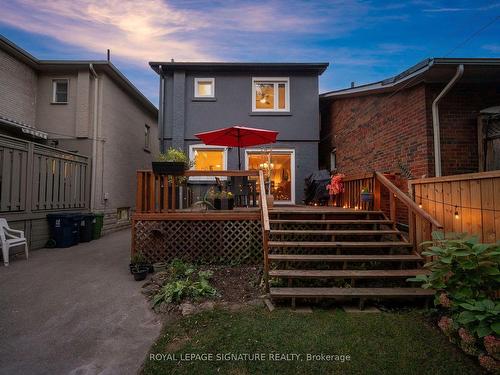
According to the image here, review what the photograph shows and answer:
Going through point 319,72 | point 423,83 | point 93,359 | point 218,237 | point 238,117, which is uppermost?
point 319,72

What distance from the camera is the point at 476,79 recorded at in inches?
204

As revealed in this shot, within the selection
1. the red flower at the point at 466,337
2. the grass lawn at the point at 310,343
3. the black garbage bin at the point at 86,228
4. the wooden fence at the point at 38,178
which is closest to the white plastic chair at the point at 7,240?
the wooden fence at the point at 38,178

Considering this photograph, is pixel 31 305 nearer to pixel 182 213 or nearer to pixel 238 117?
pixel 182 213

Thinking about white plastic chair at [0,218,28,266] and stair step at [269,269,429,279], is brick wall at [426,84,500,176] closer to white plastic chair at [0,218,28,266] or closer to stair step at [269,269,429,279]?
stair step at [269,269,429,279]

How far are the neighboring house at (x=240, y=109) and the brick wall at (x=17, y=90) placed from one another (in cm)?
483


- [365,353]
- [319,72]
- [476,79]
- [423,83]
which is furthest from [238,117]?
[365,353]

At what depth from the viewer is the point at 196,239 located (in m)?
5.37

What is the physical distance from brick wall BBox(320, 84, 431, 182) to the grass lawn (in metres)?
3.78

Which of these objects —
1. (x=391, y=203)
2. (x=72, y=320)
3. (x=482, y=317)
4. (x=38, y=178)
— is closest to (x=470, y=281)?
(x=482, y=317)

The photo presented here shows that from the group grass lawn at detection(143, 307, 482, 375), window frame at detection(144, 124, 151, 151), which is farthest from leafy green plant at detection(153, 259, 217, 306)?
window frame at detection(144, 124, 151, 151)

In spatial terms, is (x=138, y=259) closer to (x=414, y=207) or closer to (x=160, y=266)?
(x=160, y=266)

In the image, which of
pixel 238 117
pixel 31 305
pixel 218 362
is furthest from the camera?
pixel 238 117

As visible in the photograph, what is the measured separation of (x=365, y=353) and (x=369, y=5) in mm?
10159

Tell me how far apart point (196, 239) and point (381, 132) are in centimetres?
555
